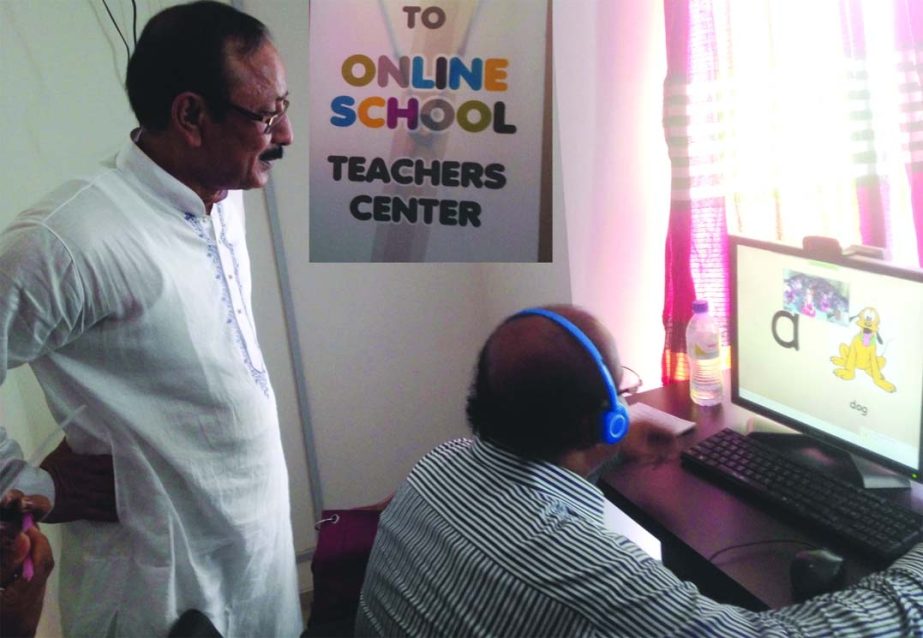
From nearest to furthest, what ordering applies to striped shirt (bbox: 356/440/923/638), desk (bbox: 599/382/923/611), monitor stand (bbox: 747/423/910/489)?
1. striped shirt (bbox: 356/440/923/638)
2. desk (bbox: 599/382/923/611)
3. monitor stand (bbox: 747/423/910/489)

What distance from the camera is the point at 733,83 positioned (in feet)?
5.62

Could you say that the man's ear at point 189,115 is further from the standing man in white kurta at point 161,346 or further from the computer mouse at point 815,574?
the computer mouse at point 815,574

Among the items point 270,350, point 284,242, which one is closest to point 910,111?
point 284,242

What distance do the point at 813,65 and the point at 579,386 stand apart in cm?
96

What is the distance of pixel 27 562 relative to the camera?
1014mm

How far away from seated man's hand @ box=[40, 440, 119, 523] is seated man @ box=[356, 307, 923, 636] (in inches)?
18.6

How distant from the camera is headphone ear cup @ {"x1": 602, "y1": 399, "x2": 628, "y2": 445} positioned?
3.36 ft

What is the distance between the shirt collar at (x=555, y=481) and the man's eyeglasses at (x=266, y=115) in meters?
0.70

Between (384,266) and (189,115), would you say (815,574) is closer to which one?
(189,115)

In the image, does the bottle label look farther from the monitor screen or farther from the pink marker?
the pink marker

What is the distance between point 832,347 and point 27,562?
4.26 feet

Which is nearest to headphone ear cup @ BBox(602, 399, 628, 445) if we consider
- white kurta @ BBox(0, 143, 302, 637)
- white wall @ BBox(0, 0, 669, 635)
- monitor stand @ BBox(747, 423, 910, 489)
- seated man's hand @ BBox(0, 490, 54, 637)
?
monitor stand @ BBox(747, 423, 910, 489)

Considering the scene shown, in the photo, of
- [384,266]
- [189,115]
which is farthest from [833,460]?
[384,266]

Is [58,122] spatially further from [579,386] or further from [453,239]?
[579,386]
